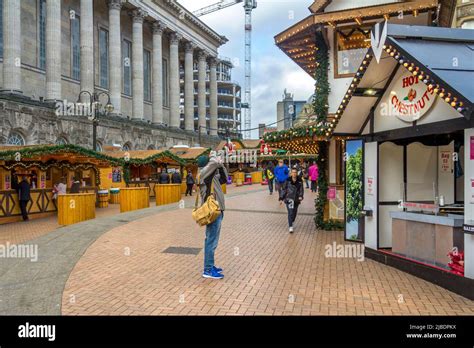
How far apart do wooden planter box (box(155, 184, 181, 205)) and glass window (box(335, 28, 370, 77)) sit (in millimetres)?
11557

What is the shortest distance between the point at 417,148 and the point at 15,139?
28013 millimetres

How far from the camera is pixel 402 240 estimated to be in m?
7.44

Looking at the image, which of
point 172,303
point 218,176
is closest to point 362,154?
point 218,176

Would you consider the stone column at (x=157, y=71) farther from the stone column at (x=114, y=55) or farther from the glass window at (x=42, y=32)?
the glass window at (x=42, y=32)

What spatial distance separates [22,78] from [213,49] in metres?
39.7

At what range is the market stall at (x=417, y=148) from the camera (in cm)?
584

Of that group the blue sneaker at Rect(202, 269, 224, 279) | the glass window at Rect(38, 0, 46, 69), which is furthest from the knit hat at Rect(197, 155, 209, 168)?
the glass window at Rect(38, 0, 46, 69)

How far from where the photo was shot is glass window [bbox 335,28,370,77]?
11.9 m

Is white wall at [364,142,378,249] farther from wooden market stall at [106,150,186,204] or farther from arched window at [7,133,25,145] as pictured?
arched window at [7,133,25,145]

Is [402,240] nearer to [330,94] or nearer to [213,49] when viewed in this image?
[330,94]

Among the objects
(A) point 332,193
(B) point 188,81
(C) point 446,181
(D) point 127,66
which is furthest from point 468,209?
(B) point 188,81

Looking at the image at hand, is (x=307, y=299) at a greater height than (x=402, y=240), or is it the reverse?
(x=402, y=240)

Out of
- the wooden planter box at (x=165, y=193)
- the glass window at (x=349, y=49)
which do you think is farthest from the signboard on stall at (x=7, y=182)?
the glass window at (x=349, y=49)

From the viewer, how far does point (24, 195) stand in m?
15.5
